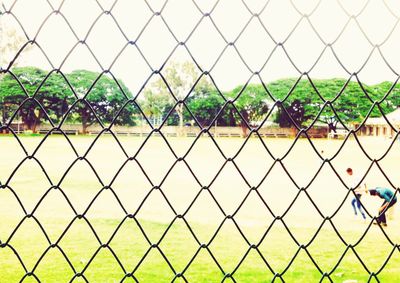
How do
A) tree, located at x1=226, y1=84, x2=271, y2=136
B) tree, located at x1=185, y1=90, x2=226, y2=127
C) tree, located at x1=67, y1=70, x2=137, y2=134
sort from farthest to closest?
tree, located at x1=226, y1=84, x2=271, y2=136 → tree, located at x1=185, y1=90, x2=226, y2=127 → tree, located at x1=67, y1=70, x2=137, y2=134

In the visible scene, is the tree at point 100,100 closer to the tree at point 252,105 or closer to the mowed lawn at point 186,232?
the mowed lawn at point 186,232

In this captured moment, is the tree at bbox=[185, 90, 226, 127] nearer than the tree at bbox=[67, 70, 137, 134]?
No

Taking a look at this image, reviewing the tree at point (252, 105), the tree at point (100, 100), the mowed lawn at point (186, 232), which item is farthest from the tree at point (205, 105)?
the mowed lawn at point (186, 232)

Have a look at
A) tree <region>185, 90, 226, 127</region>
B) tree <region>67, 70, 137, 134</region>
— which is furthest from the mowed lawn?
tree <region>185, 90, 226, 127</region>

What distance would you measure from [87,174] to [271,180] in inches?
182

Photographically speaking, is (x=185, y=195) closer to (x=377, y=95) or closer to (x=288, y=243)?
(x=288, y=243)

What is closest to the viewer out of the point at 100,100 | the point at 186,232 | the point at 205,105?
the point at 186,232

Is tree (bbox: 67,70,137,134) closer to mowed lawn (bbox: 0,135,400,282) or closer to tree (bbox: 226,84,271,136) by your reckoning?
mowed lawn (bbox: 0,135,400,282)

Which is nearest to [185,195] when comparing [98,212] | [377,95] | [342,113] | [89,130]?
[98,212]

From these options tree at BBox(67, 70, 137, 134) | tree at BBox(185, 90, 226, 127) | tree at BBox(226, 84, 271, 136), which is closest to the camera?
tree at BBox(67, 70, 137, 134)

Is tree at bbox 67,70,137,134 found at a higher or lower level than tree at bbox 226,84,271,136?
higher

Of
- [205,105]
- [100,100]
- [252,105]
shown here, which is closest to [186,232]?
[100,100]

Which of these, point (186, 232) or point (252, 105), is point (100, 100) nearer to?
point (186, 232)

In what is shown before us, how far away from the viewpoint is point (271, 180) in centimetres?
1250
